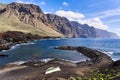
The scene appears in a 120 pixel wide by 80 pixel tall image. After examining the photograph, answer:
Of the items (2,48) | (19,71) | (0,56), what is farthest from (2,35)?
(19,71)

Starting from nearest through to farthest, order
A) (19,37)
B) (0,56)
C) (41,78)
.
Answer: (41,78) → (0,56) → (19,37)

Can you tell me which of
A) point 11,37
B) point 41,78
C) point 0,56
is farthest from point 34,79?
point 11,37

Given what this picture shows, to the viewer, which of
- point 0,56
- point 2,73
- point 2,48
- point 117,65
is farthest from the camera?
point 2,48

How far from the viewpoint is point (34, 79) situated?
33562mm

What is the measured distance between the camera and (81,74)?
35.7 m

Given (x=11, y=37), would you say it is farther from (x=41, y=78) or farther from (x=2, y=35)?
(x=41, y=78)

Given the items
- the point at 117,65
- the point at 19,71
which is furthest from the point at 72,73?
the point at 19,71

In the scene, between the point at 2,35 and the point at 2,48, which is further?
the point at 2,35

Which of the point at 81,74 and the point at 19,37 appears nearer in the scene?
the point at 81,74

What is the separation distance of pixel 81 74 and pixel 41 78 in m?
6.38

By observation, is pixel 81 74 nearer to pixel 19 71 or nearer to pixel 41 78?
pixel 41 78

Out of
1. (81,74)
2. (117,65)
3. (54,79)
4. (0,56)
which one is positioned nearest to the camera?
(54,79)

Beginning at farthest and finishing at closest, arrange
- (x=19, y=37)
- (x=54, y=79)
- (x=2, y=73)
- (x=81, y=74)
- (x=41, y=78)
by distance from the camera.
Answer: (x=19, y=37)
(x=2, y=73)
(x=81, y=74)
(x=41, y=78)
(x=54, y=79)

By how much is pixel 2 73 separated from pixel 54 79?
15.0 meters
